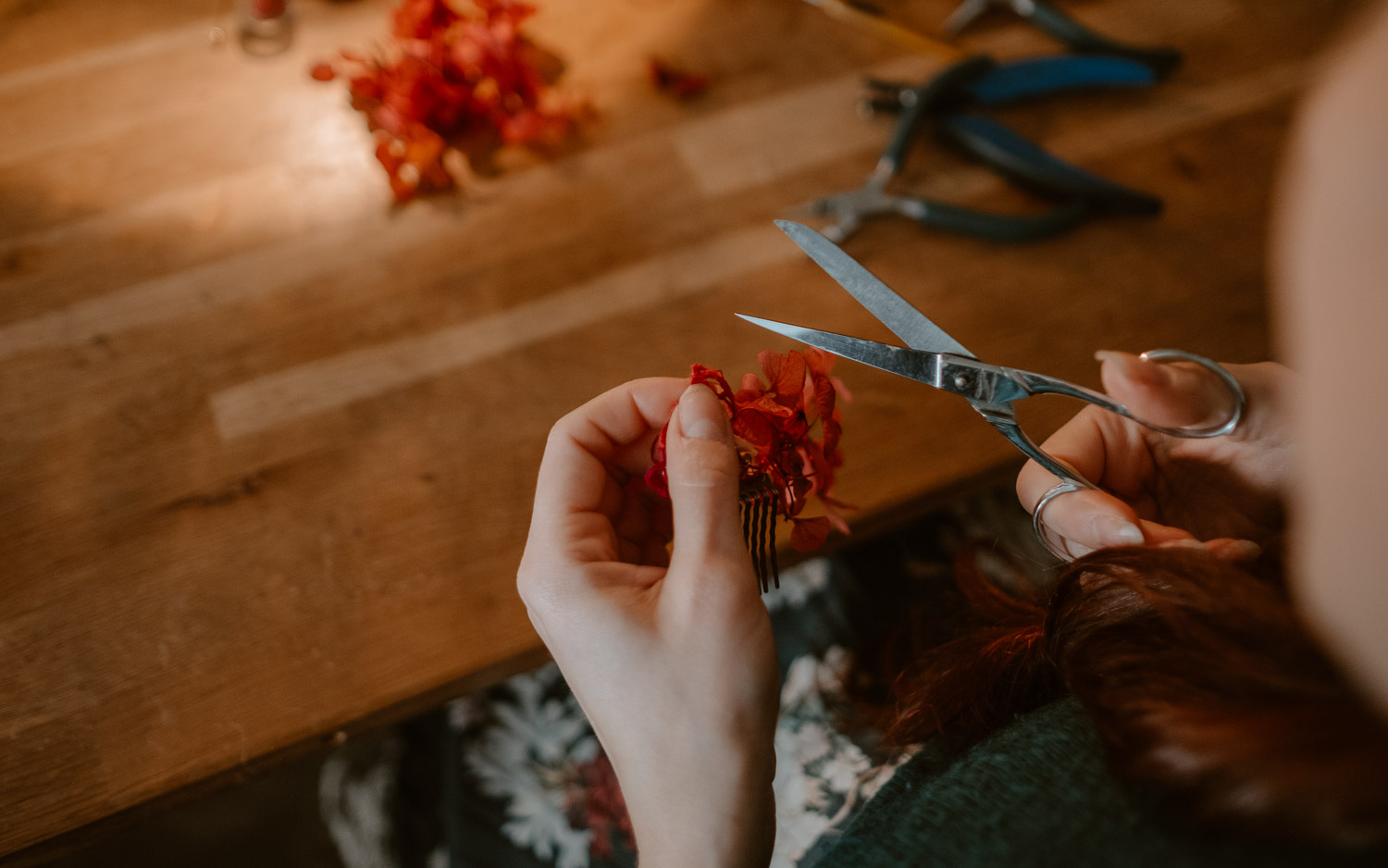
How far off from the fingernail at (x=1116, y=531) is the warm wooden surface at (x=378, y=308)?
227mm

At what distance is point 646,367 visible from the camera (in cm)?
96

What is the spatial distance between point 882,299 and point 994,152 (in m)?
0.50

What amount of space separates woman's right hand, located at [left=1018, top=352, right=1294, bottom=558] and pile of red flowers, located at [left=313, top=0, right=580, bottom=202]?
0.81 meters

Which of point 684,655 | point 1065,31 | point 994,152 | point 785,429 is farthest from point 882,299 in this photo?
point 1065,31

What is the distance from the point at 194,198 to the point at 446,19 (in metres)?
0.44

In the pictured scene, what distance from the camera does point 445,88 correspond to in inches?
42.4

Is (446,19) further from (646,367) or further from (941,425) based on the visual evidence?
(941,425)

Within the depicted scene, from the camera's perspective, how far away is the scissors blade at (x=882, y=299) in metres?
0.73

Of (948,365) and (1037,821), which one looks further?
(948,365)

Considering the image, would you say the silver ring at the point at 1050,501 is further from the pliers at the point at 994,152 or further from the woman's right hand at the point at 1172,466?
the pliers at the point at 994,152

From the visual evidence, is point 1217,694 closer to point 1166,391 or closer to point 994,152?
point 1166,391

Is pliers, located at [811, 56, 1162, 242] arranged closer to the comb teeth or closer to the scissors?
the scissors

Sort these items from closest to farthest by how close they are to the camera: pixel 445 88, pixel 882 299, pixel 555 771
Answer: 1. pixel 882 299
2. pixel 555 771
3. pixel 445 88

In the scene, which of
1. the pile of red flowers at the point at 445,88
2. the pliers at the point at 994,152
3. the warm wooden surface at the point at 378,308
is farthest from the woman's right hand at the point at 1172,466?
the pile of red flowers at the point at 445,88
